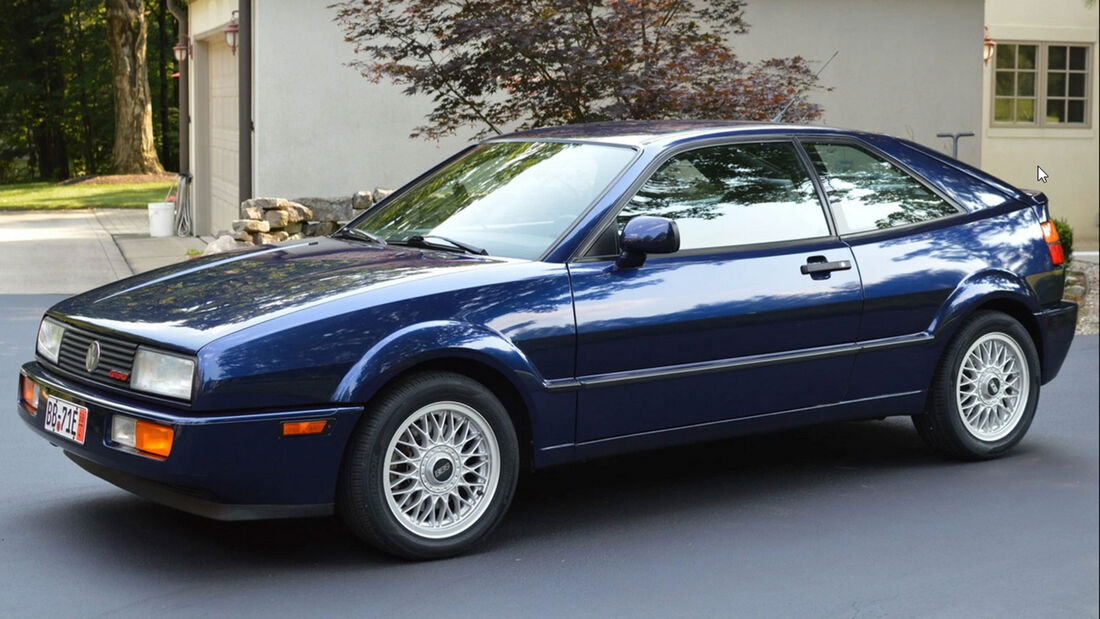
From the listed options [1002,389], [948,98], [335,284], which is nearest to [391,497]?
[335,284]

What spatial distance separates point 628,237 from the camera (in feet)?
17.9

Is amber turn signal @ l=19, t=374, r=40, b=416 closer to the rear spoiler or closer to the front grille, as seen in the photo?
the front grille

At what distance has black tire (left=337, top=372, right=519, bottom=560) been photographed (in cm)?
497

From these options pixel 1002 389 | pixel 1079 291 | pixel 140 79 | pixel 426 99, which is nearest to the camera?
pixel 1002 389

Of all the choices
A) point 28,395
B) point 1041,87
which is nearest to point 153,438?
point 28,395

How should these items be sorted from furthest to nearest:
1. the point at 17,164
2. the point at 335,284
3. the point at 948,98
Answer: the point at 17,164, the point at 948,98, the point at 335,284

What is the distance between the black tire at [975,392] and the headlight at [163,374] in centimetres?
337

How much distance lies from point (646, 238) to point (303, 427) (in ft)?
4.82

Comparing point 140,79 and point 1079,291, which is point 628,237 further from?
point 140,79

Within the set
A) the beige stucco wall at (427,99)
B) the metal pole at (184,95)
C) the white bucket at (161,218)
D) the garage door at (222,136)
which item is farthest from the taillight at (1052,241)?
the metal pole at (184,95)

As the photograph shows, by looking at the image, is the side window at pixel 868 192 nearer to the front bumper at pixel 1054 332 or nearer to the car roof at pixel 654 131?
the car roof at pixel 654 131

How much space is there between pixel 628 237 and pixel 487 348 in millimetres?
726

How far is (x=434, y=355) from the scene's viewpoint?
5.04 meters

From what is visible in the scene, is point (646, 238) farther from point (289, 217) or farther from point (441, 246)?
point (289, 217)
